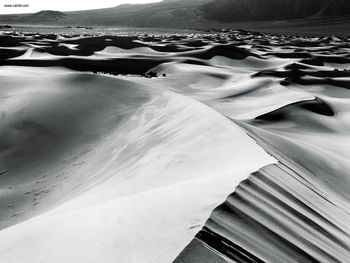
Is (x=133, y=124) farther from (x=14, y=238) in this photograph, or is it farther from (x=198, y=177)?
(x=14, y=238)

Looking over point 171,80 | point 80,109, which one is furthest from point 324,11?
point 80,109

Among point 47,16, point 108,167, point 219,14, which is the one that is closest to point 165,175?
point 108,167

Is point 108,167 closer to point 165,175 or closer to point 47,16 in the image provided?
point 165,175

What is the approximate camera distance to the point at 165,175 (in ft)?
5.97

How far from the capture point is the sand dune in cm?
119

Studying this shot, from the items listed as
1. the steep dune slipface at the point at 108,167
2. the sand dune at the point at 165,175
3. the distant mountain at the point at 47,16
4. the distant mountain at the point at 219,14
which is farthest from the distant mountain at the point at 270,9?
the steep dune slipface at the point at 108,167

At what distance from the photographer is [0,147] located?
3018mm

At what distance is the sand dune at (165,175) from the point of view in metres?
1.19

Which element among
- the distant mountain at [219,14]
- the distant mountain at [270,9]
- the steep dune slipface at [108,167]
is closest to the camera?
the steep dune slipface at [108,167]

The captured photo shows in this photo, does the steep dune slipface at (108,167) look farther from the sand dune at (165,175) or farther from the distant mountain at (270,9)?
the distant mountain at (270,9)

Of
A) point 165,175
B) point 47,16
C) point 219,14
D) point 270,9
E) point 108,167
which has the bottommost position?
point 47,16

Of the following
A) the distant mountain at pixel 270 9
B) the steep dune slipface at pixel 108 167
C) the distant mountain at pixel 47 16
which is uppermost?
the steep dune slipface at pixel 108 167

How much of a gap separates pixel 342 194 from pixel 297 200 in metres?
0.75

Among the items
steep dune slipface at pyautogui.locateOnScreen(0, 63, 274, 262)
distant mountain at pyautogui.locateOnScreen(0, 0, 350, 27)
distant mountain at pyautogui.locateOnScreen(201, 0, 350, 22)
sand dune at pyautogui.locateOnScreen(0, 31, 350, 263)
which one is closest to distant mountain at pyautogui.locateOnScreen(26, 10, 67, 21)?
distant mountain at pyautogui.locateOnScreen(0, 0, 350, 27)
